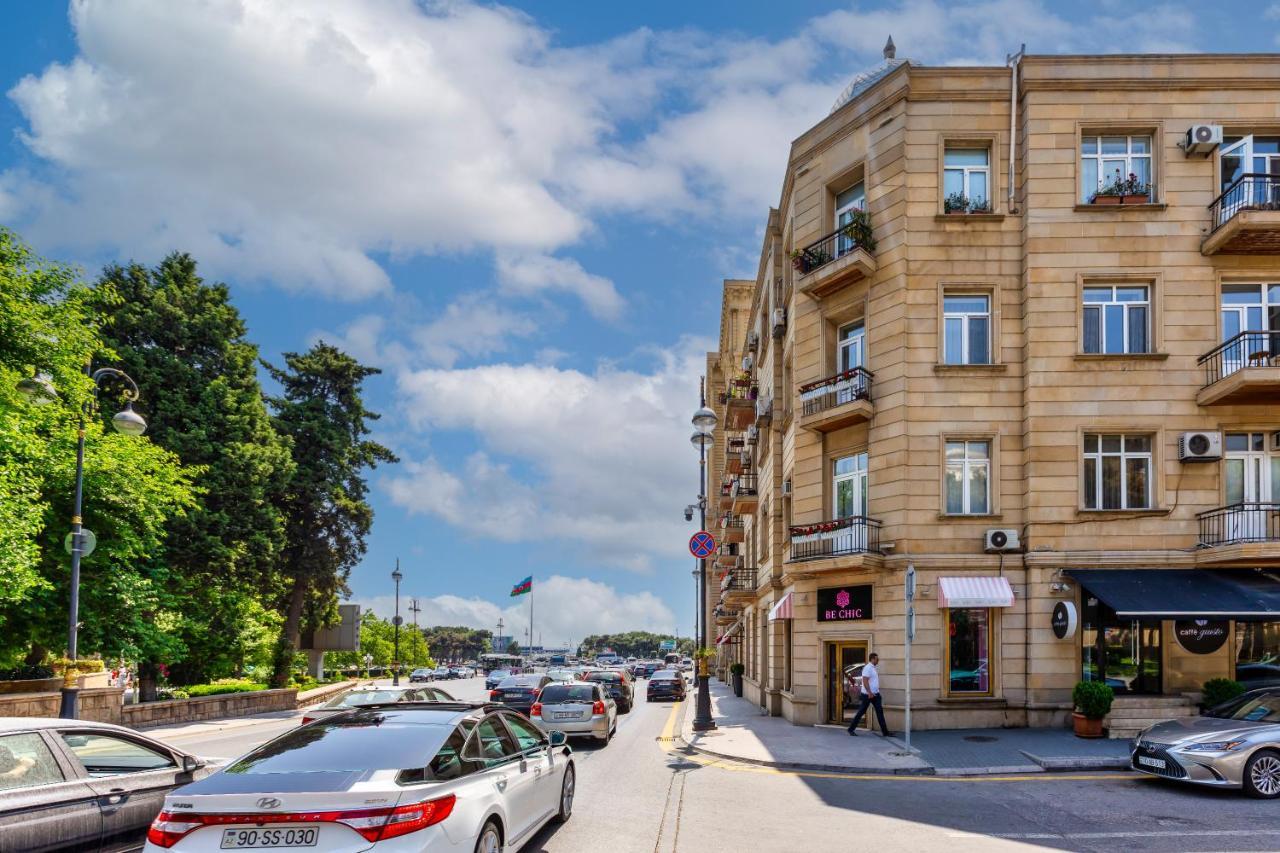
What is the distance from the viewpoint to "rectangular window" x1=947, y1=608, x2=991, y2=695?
70.3 ft

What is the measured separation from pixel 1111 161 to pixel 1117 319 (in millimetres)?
3742

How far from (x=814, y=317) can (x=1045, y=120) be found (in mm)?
7037

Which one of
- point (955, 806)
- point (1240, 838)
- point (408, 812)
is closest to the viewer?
point (408, 812)

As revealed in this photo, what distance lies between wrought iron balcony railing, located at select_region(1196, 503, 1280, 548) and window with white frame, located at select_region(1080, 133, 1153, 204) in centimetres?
755

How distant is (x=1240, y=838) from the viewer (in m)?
9.83

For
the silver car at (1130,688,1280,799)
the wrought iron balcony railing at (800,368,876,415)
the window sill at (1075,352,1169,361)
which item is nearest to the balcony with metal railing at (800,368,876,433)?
the wrought iron balcony railing at (800,368,876,415)

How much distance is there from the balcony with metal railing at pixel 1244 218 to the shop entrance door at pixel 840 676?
39.2 feet

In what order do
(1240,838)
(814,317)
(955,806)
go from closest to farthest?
(1240,838) → (955,806) → (814,317)

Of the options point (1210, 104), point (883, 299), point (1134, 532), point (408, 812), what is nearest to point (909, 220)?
point (883, 299)

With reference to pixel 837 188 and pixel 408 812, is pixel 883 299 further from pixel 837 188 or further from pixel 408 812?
pixel 408 812

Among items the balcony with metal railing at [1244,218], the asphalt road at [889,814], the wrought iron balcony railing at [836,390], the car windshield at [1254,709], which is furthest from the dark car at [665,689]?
the car windshield at [1254,709]

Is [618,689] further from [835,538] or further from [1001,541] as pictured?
[1001,541]

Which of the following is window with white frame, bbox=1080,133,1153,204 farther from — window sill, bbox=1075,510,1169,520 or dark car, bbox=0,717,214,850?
dark car, bbox=0,717,214,850

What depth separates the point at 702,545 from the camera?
941 inches
